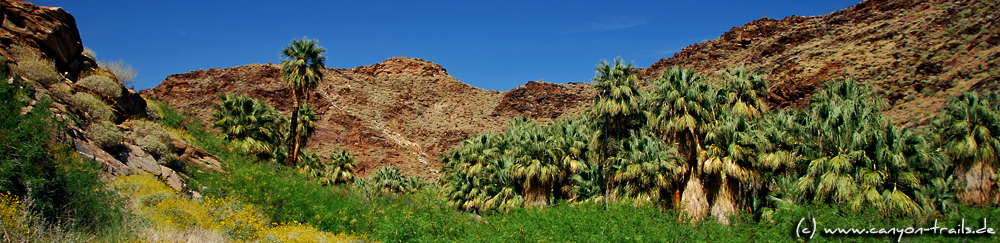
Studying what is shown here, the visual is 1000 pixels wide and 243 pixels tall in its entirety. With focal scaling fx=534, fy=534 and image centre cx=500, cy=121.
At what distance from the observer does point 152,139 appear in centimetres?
1794

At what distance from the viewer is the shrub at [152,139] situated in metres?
17.6

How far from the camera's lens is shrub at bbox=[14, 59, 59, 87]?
16.1 m

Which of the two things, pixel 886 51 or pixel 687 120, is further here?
pixel 886 51

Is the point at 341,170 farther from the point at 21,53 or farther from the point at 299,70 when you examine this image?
the point at 21,53

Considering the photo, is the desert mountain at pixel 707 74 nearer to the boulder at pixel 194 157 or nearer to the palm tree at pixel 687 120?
the palm tree at pixel 687 120

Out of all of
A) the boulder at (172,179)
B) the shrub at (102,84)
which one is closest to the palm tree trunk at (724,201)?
the boulder at (172,179)

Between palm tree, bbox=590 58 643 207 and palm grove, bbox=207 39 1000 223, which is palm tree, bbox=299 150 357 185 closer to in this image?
palm grove, bbox=207 39 1000 223

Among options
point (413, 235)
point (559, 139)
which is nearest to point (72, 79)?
point (413, 235)

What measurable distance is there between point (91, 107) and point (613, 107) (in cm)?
2280

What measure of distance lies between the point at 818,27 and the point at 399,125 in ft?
187

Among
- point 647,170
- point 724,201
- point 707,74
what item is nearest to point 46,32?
point 647,170

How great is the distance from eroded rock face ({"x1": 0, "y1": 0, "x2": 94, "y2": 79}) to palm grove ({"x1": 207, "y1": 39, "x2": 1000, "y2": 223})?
1007cm

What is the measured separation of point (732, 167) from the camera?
23.4m

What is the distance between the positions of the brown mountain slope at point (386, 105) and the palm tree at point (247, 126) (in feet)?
99.3
